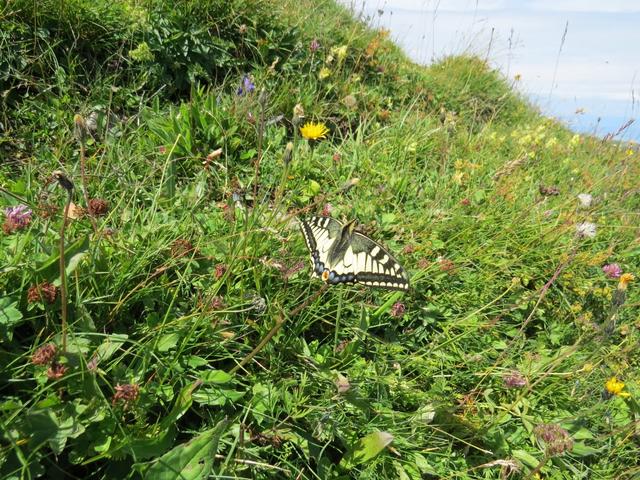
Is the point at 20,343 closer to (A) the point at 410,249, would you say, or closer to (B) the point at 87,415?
(B) the point at 87,415

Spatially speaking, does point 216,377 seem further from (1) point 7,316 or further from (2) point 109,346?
(1) point 7,316

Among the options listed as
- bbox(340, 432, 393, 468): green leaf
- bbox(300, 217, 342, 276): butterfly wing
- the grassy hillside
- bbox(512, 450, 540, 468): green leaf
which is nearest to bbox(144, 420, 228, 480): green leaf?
the grassy hillside

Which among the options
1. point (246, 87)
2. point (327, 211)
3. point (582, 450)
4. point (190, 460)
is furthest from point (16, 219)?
point (582, 450)

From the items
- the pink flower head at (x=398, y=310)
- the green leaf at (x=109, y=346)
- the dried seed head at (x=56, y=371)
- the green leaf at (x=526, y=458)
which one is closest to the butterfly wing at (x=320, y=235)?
the pink flower head at (x=398, y=310)

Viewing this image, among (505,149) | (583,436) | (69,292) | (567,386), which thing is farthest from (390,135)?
(69,292)

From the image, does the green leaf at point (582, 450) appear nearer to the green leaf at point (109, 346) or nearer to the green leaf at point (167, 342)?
the green leaf at point (167, 342)
